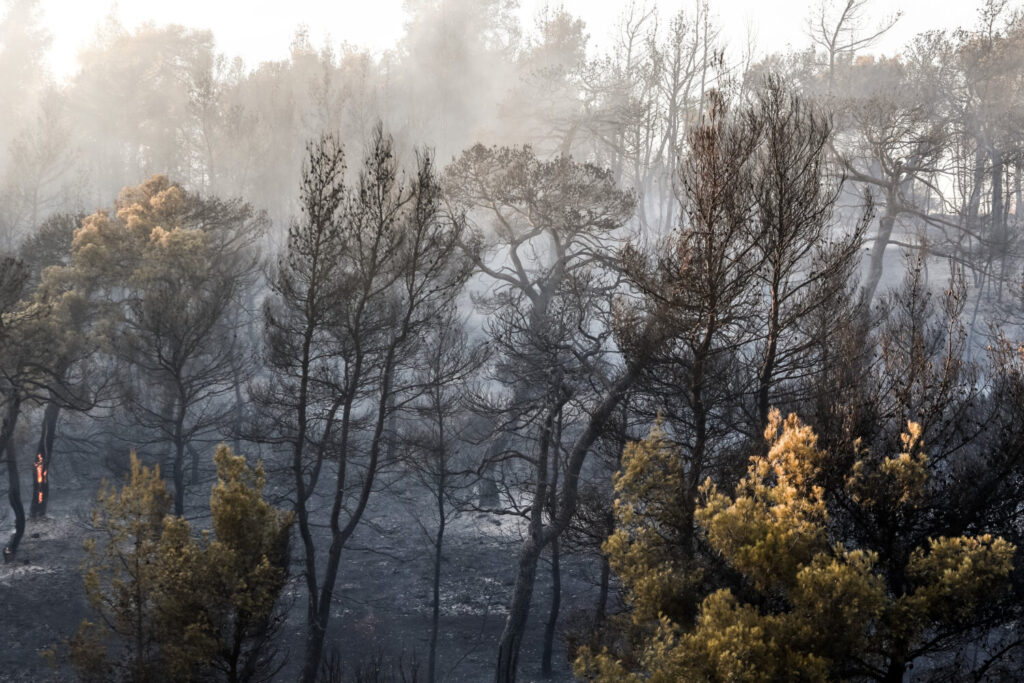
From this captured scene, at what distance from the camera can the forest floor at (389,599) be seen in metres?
17.1

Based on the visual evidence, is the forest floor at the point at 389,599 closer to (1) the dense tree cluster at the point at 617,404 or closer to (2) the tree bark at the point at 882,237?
(1) the dense tree cluster at the point at 617,404

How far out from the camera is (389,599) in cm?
2030

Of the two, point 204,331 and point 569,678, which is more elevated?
point 204,331

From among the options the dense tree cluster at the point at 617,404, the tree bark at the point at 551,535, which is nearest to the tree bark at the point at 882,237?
the dense tree cluster at the point at 617,404

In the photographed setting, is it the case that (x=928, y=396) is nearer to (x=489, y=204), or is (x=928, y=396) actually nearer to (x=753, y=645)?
(x=753, y=645)

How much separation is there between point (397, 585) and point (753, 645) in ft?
50.2

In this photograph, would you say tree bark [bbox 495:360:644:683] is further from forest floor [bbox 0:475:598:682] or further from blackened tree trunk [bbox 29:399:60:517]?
blackened tree trunk [bbox 29:399:60:517]

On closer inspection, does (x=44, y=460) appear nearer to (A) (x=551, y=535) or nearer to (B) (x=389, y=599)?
(B) (x=389, y=599)

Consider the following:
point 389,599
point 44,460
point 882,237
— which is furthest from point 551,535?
point 882,237

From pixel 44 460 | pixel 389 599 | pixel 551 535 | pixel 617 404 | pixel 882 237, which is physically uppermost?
pixel 882 237

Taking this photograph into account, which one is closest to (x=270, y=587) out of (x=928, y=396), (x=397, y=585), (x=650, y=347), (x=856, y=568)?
(x=650, y=347)

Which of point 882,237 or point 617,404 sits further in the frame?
point 882,237

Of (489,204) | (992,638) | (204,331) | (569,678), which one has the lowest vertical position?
(569,678)

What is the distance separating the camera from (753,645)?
7027 mm
